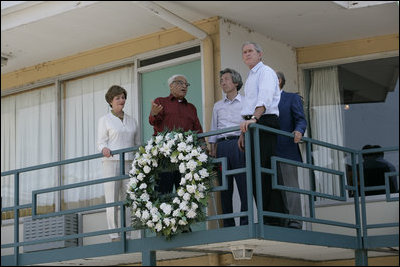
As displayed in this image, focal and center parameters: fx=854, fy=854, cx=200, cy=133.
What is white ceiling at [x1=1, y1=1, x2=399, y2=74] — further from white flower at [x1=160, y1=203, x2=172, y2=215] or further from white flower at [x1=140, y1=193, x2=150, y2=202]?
white flower at [x1=160, y1=203, x2=172, y2=215]

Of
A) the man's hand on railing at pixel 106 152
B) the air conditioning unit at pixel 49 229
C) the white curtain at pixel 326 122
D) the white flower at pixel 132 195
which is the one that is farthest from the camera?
the air conditioning unit at pixel 49 229

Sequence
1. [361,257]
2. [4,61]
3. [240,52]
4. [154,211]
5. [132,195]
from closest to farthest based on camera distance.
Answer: [154,211]
[132,195]
[361,257]
[240,52]
[4,61]

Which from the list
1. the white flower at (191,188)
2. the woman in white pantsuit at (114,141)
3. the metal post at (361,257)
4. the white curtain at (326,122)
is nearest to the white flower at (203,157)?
the white flower at (191,188)

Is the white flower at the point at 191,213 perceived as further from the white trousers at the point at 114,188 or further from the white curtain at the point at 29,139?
the white curtain at the point at 29,139

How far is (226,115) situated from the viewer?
31.4ft

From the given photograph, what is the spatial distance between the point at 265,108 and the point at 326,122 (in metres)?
3.35

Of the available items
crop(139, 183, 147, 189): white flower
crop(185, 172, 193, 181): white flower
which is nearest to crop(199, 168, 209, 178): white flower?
crop(185, 172, 193, 181): white flower

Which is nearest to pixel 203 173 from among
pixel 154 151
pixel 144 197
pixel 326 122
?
pixel 154 151

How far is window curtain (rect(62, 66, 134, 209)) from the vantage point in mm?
12352

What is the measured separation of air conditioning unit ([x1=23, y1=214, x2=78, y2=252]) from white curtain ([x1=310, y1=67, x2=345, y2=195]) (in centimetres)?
346

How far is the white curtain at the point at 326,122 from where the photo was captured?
11625 mm

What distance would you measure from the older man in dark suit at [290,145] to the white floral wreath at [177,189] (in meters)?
0.89

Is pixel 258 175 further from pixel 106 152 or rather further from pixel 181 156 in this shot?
pixel 106 152

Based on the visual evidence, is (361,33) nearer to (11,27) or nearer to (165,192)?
(165,192)
